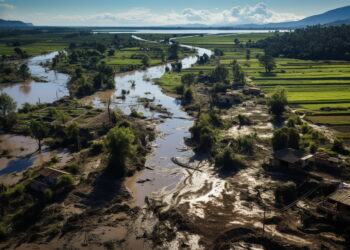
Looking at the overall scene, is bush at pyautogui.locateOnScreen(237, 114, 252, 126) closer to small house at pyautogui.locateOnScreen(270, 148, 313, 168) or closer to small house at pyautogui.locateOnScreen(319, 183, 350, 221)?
small house at pyautogui.locateOnScreen(270, 148, 313, 168)

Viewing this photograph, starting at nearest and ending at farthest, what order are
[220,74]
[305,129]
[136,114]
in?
[305,129] < [136,114] < [220,74]

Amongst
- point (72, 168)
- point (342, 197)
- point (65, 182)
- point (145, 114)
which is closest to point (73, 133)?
point (72, 168)

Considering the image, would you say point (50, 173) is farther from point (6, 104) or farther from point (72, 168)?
point (6, 104)

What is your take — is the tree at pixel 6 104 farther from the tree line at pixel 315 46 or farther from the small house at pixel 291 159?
the tree line at pixel 315 46

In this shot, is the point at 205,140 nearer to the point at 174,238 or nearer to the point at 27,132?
the point at 174,238

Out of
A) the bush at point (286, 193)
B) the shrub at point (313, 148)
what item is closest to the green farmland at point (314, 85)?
the shrub at point (313, 148)

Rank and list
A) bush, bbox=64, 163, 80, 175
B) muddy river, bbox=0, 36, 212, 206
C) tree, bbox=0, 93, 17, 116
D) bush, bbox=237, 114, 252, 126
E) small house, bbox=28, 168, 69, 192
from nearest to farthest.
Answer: small house, bbox=28, 168, 69, 192 < bush, bbox=64, 163, 80, 175 < muddy river, bbox=0, 36, 212, 206 < bush, bbox=237, 114, 252, 126 < tree, bbox=0, 93, 17, 116

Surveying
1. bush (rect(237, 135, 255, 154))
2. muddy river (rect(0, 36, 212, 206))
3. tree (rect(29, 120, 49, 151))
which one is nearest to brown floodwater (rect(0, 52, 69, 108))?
muddy river (rect(0, 36, 212, 206))
